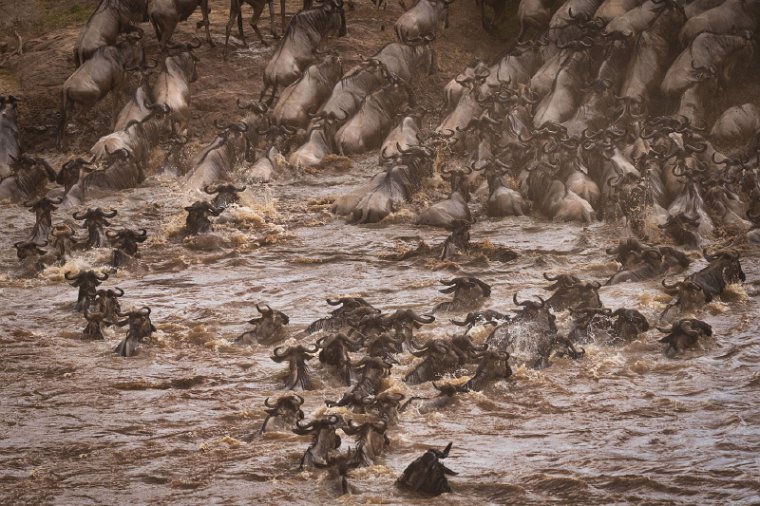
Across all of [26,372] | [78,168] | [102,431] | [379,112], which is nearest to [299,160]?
[379,112]

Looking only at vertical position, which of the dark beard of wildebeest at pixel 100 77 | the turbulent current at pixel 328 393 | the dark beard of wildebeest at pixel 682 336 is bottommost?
the turbulent current at pixel 328 393

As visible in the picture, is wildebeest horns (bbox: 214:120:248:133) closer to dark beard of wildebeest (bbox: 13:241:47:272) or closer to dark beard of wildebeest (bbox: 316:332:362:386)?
dark beard of wildebeest (bbox: 13:241:47:272)

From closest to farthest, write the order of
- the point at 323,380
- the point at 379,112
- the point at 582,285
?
the point at 323,380
the point at 582,285
the point at 379,112

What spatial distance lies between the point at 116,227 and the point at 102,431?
5423mm

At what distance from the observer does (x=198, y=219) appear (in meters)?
12.3

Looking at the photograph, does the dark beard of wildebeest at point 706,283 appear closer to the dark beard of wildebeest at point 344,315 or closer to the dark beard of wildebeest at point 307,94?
the dark beard of wildebeest at point 344,315

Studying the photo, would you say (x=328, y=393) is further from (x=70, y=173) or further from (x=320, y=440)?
(x=70, y=173)

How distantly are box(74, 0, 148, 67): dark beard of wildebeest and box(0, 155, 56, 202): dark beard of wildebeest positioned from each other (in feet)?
8.03

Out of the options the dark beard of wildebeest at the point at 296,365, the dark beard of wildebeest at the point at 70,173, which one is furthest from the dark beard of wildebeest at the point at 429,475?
the dark beard of wildebeest at the point at 70,173

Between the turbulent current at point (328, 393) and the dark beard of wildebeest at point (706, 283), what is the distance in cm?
10

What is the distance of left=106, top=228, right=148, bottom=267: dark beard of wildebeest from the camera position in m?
11.7

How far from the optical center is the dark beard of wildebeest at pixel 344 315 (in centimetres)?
947

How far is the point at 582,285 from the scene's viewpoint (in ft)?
31.6

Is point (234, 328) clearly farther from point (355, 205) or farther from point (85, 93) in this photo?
point (85, 93)
